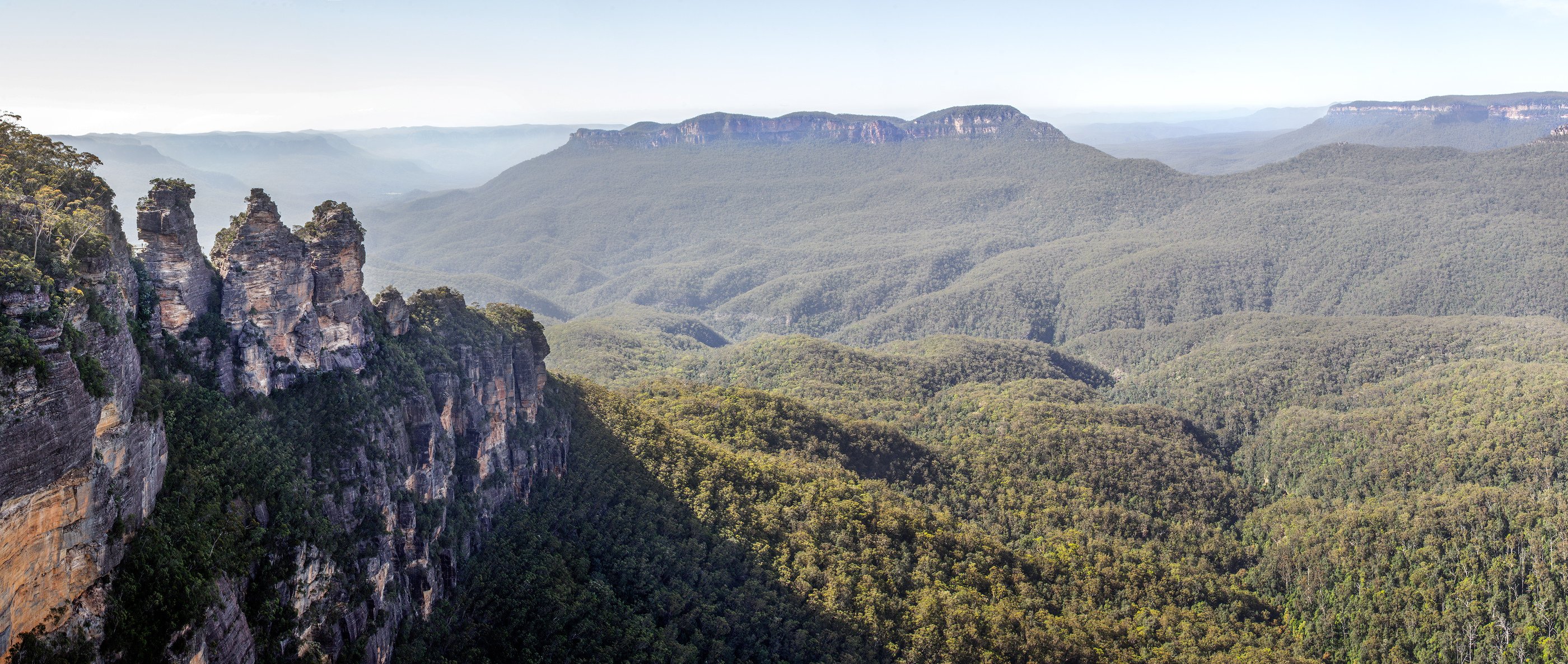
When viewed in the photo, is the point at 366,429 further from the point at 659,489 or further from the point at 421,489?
the point at 659,489

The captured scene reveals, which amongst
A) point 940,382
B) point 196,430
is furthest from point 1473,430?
point 196,430

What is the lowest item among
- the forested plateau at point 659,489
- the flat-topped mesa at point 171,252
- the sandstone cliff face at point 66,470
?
the forested plateau at point 659,489

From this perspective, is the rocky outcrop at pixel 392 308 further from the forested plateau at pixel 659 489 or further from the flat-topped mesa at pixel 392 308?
the forested plateau at pixel 659 489

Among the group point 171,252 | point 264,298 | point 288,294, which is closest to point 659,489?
point 288,294

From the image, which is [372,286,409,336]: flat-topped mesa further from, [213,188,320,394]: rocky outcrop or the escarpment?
[213,188,320,394]: rocky outcrop

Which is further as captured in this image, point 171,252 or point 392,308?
point 392,308

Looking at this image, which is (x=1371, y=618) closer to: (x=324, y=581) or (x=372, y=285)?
(x=324, y=581)

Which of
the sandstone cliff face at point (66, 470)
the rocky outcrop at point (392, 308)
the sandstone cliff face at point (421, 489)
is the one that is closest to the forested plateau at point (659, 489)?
the sandstone cliff face at point (66, 470)
